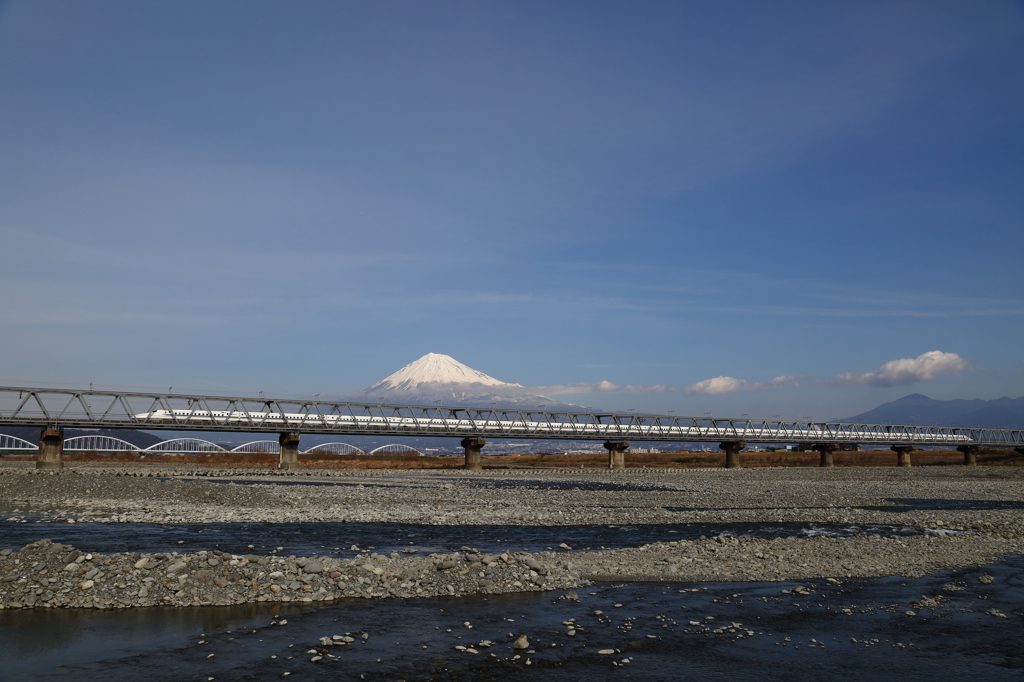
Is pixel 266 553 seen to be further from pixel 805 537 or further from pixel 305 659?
pixel 805 537

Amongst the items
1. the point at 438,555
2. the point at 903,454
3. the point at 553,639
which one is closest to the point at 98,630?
the point at 438,555

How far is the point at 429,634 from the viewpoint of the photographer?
1248 centimetres

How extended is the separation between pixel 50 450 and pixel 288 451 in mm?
24192

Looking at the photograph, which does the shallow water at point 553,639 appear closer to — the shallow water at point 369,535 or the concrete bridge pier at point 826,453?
the shallow water at point 369,535

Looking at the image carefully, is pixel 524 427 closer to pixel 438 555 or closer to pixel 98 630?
pixel 438 555

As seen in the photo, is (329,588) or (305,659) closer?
(305,659)

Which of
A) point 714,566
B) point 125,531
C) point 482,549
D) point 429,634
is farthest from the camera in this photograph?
point 125,531

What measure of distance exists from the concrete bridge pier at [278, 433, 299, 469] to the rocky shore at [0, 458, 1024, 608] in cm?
3742

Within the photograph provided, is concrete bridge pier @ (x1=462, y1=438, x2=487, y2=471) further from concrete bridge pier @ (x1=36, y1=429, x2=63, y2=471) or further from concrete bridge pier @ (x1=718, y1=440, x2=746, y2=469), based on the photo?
concrete bridge pier @ (x1=36, y1=429, x2=63, y2=471)

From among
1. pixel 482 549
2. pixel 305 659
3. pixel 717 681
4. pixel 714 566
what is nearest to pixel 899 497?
pixel 714 566

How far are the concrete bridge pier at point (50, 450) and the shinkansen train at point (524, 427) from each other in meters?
11.9

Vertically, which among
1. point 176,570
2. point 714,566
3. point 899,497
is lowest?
point 899,497

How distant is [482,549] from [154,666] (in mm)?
11575

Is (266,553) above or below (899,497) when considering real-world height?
above
